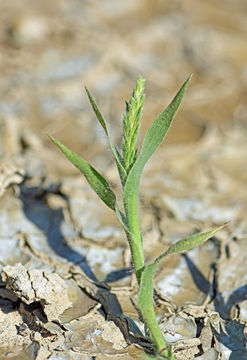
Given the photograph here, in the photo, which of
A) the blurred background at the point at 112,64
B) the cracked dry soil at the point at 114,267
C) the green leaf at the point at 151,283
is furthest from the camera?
the blurred background at the point at 112,64

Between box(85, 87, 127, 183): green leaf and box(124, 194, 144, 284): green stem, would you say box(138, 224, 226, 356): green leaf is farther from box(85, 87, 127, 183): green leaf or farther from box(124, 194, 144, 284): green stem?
box(85, 87, 127, 183): green leaf

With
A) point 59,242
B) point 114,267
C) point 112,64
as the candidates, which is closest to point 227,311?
point 114,267

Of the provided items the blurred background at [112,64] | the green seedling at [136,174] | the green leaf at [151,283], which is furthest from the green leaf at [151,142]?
the blurred background at [112,64]

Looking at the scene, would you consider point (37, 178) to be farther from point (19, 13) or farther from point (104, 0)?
point (104, 0)

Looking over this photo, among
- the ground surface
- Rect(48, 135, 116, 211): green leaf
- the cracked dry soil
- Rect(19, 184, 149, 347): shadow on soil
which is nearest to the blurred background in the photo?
the ground surface

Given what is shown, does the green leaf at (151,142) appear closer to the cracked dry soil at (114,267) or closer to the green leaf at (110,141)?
the green leaf at (110,141)

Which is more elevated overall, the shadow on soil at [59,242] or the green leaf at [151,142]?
the green leaf at [151,142]
